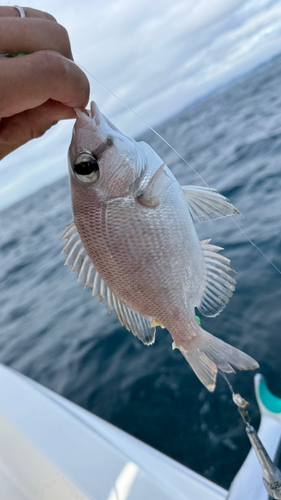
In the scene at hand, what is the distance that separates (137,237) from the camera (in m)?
1.49

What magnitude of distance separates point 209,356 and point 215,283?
40 cm

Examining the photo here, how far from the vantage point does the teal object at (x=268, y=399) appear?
104 inches

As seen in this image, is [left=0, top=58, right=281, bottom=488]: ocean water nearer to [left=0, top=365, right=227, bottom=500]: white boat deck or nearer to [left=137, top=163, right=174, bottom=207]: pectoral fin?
[left=0, top=365, right=227, bottom=500]: white boat deck

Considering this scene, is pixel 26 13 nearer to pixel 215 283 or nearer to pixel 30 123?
pixel 30 123

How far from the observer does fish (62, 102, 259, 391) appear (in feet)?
4.87

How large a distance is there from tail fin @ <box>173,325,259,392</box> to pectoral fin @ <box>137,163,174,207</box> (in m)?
0.64

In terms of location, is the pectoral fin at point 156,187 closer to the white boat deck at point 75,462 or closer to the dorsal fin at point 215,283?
the dorsal fin at point 215,283

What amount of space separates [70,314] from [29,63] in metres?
5.11

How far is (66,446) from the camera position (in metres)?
2.14

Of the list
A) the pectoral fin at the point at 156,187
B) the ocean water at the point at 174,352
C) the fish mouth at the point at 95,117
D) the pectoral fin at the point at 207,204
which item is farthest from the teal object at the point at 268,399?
the fish mouth at the point at 95,117

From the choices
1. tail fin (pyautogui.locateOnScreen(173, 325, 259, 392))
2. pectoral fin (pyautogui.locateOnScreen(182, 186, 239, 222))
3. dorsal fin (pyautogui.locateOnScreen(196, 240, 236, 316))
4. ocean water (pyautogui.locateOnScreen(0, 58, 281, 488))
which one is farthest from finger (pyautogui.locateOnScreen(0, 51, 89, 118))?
ocean water (pyautogui.locateOnScreen(0, 58, 281, 488))

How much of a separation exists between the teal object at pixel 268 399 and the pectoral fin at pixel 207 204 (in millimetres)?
1843

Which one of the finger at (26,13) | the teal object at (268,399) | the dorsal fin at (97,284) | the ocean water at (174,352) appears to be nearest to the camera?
the finger at (26,13)

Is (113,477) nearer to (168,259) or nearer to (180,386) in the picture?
(168,259)
